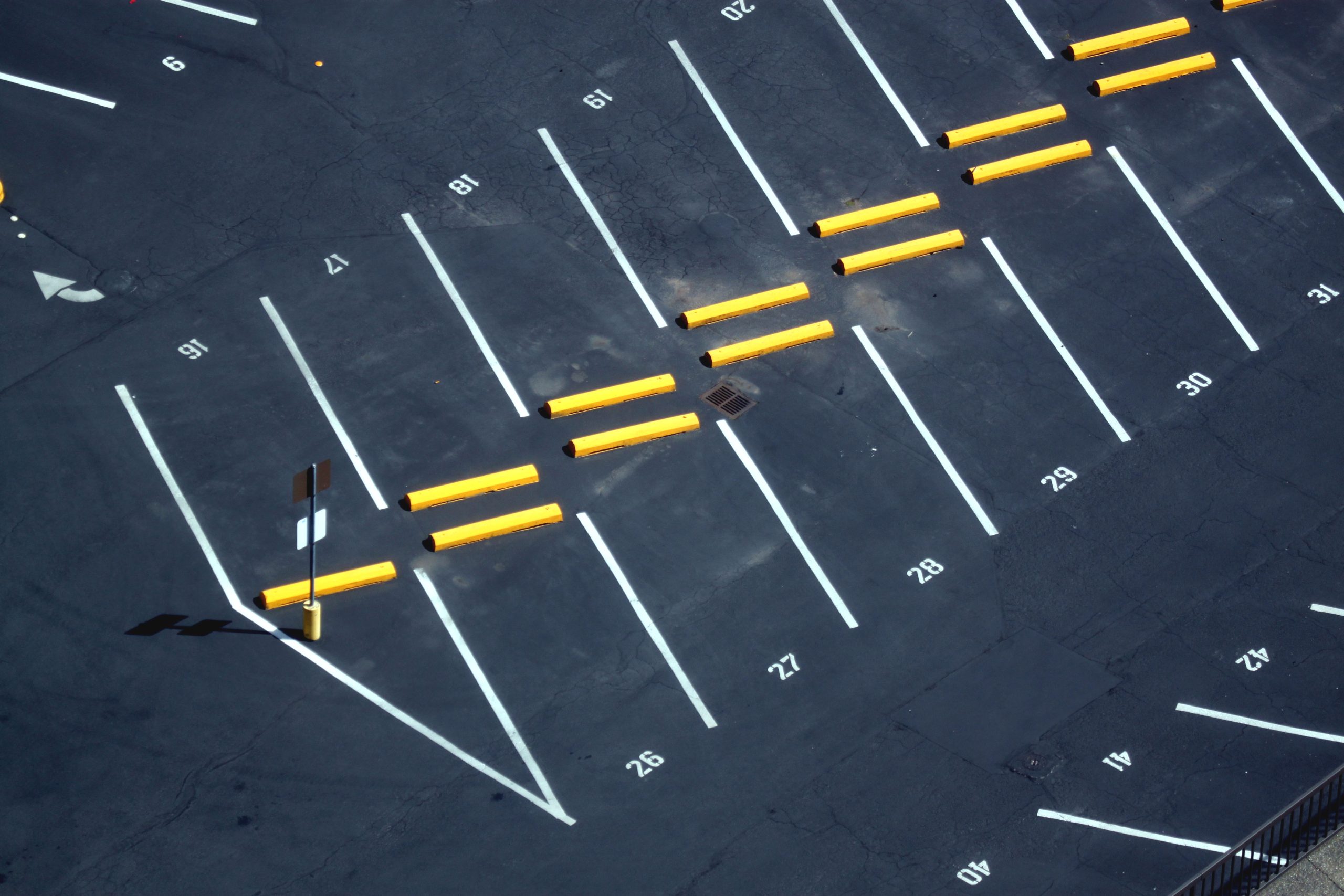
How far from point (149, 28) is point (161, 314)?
5.35 m

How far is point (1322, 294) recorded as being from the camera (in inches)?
1029

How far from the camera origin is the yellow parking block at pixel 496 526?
22.5 metres

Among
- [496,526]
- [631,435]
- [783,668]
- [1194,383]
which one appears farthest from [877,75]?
[783,668]

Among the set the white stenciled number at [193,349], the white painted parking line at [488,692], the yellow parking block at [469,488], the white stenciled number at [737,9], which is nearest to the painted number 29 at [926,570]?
the yellow parking block at [469,488]

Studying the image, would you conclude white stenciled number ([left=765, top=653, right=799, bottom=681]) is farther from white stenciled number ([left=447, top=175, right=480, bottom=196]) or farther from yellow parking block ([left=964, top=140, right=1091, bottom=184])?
yellow parking block ([left=964, top=140, right=1091, bottom=184])

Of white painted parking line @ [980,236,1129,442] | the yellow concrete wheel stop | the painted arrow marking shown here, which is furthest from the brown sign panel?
white painted parking line @ [980,236,1129,442]

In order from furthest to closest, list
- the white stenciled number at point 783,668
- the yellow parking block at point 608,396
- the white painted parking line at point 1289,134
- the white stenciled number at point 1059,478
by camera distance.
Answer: the white painted parking line at point 1289,134 → the white stenciled number at point 1059,478 → the yellow parking block at point 608,396 → the white stenciled number at point 783,668

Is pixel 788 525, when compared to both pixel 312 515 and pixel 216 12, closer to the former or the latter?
pixel 312 515

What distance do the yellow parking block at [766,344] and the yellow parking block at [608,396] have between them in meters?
0.71

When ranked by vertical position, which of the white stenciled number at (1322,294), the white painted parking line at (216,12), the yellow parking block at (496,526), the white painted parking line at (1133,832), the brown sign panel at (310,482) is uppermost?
the white painted parking line at (216,12)

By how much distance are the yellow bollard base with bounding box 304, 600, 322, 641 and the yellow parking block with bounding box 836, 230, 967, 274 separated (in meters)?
8.59

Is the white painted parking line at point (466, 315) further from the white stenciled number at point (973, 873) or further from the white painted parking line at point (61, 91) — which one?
the white stenciled number at point (973, 873)

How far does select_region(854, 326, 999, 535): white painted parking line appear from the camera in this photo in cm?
2347

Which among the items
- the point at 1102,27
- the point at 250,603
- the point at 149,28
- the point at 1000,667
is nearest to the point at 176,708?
the point at 250,603
